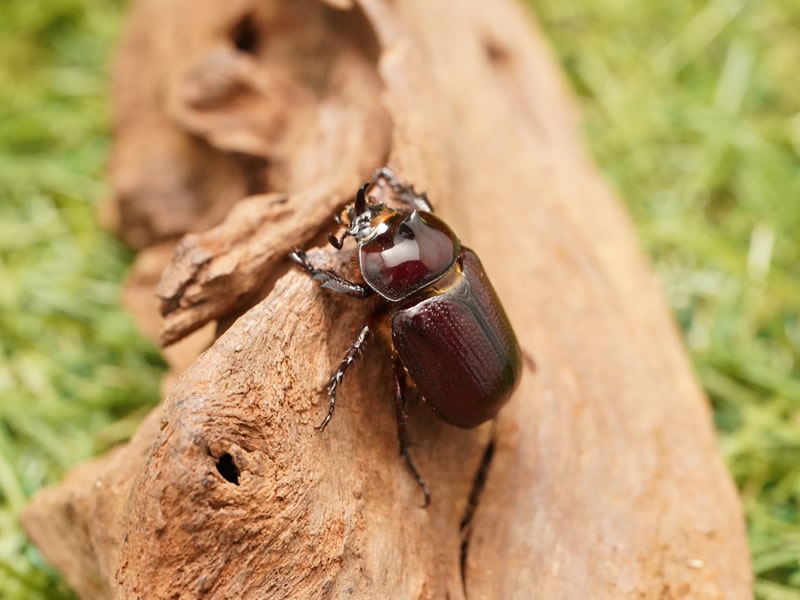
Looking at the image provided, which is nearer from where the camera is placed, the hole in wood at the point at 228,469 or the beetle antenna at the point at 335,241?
the hole in wood at the point at 228,469

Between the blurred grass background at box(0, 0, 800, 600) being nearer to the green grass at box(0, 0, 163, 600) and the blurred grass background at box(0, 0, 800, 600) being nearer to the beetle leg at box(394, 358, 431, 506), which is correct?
the green grass at box(0, 0, 163, 600)

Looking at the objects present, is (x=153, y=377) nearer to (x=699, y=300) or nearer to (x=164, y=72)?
(x=164, y=72)

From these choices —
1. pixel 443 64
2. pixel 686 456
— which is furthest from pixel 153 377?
pixel 686 456

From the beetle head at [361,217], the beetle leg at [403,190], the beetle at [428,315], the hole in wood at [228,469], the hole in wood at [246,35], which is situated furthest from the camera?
the hole in wood at [246,35]

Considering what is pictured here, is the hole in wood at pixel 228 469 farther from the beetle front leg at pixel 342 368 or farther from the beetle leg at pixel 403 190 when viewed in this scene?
the beetle leg at pixel 403 190

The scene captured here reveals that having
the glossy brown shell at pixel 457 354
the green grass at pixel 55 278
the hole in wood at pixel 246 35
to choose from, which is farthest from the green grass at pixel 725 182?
the green grass at pixel 55 278
